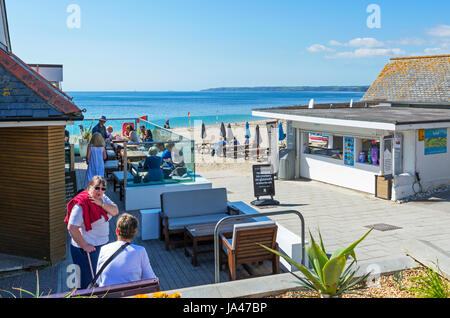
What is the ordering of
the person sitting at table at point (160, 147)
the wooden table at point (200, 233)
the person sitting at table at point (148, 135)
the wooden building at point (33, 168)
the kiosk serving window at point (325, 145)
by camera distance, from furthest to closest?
the person sitting at table at point (148, 135) < the kiosk serving window at point (325, 145) < the person sitting at table at point (160, 147) < the wooden building at point (33, 168) < the wooden table at point (200, 233)

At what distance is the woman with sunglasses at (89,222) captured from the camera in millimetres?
5332

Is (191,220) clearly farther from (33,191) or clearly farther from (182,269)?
(33,191)

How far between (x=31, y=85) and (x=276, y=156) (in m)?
10.2

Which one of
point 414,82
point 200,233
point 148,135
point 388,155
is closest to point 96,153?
point 200,233

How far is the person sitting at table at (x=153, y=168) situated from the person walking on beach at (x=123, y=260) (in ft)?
22.3

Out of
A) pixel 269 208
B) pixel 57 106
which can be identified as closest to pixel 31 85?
pixel 57 106

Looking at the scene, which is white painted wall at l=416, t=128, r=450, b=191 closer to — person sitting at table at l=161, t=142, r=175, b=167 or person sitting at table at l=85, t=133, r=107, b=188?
person sitting at table at l=161, t=142, r=175, b=167

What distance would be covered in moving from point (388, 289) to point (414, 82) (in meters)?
19.4

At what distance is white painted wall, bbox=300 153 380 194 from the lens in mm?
13656

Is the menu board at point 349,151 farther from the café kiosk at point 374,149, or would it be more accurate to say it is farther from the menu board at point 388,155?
the menu board at point 388,155

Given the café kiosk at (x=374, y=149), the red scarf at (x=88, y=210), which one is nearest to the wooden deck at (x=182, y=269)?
the red scarf at (x=88, y=210)

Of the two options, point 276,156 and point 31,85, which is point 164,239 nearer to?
point 31,85

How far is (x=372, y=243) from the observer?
8.60 meters

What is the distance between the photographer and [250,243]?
6395 mm
